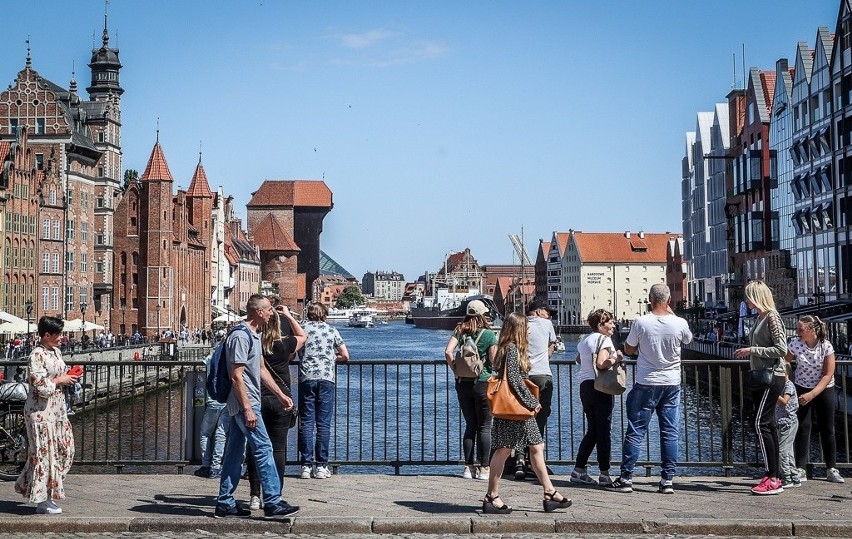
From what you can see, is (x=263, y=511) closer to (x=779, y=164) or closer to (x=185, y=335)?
(x=779, y=164)

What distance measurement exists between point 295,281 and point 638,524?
494 feet

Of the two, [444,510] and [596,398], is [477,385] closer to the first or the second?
[596,398]

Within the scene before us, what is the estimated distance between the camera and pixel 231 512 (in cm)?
959

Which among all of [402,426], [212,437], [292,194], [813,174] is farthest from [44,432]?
[292,194]

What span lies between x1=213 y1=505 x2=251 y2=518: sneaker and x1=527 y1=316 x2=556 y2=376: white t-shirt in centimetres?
300

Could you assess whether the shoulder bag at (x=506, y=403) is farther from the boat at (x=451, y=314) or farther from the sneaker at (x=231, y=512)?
the boat at (x=451, y=314)

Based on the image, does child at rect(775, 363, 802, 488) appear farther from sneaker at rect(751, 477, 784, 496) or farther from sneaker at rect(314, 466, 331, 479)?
sneaker at rect(314, 466, 331, 479)

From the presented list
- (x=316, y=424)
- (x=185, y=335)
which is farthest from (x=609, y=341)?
(x=185, y=335)

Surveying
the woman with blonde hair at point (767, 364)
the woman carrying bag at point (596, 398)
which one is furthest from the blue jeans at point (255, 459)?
the woman with blonde hair at point (767, 364)

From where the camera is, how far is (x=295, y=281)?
158 meters

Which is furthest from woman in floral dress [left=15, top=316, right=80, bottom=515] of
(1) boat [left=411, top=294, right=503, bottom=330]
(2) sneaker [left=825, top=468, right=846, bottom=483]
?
(1) boat [left=411, top=294, right=503, bottom=330]

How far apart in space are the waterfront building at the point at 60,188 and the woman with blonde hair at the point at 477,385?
162 ft

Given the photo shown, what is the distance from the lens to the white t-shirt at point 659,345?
33.9 ft

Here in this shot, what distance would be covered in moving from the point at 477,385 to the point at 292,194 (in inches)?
6679
